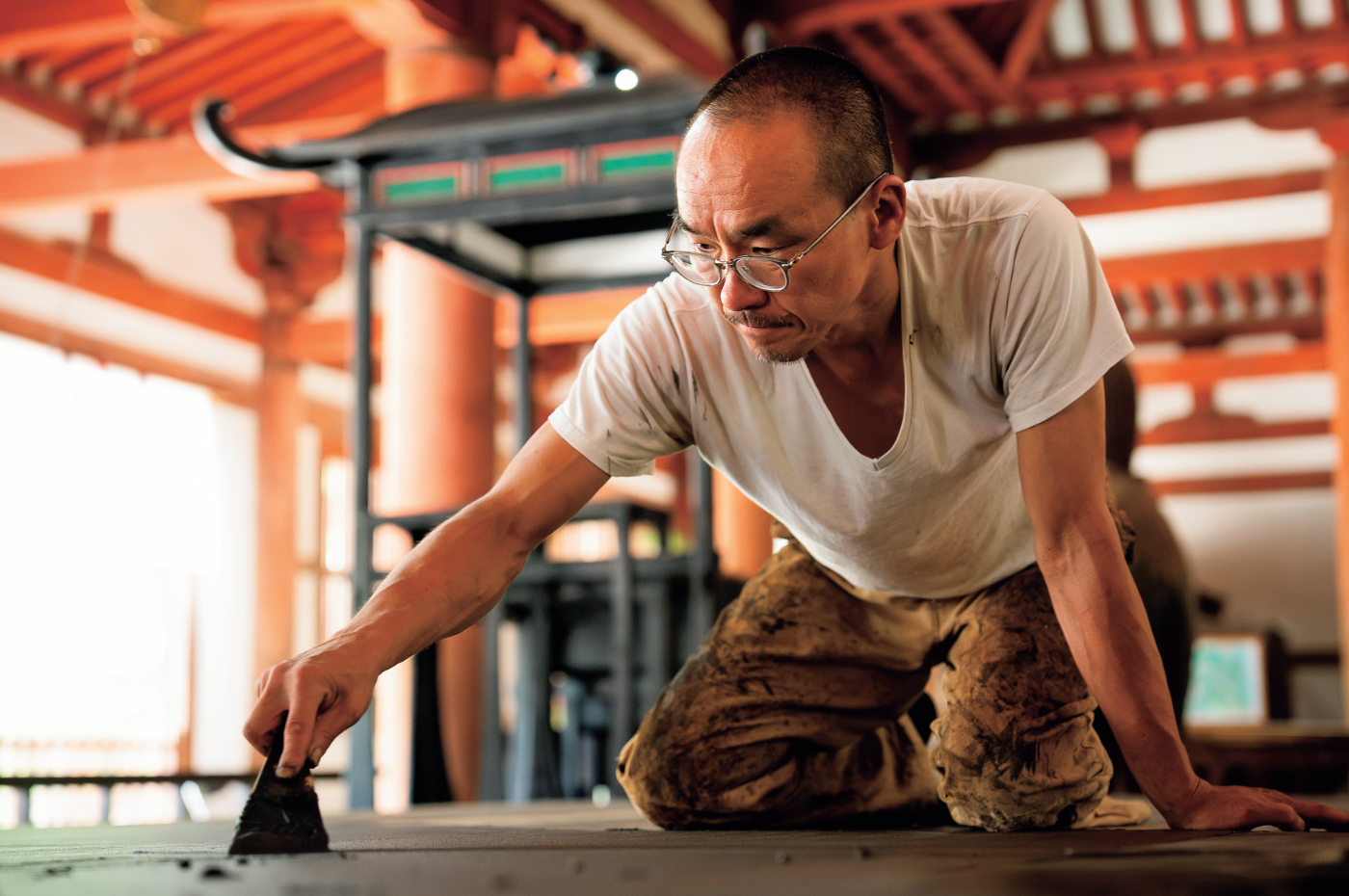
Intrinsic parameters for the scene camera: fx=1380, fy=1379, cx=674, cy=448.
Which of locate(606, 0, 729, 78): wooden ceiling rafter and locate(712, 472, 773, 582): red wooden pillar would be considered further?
locate(712, 472, 773, 582): red wooden pillar

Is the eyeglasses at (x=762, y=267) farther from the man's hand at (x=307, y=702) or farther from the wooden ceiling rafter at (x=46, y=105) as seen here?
the wooden ceiling rafter at (x=46, y=105)

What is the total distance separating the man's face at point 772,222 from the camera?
1.40 meters

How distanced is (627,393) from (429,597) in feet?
1.16

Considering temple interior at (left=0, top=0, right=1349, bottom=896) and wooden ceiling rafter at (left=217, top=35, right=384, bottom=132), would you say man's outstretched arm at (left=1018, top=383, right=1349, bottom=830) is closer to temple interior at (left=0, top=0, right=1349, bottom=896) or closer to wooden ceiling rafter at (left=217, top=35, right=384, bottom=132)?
temple interior at (left=0, top=0, right=1349, bottom=896)

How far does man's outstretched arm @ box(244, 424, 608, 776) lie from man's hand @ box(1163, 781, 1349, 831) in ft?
2.37

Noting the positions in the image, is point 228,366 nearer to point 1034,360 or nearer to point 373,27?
point 373,27

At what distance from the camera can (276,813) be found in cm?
121

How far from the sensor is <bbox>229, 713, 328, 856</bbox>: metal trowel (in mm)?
1198

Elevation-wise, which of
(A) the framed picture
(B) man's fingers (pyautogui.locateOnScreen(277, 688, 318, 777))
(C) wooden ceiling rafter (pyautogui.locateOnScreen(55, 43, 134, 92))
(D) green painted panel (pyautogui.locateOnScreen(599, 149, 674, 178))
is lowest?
(A) the framed picture

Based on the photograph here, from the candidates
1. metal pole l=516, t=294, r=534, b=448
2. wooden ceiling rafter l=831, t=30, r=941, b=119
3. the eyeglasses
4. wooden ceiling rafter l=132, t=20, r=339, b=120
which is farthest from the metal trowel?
wooden ceiling rafter l=132, t=20, r=339, b=120

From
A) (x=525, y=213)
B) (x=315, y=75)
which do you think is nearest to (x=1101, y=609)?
(x=525, y=213)

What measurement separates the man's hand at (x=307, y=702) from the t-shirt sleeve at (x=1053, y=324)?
2.47 feet

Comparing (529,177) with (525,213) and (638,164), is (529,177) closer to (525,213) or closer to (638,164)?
(525,213)

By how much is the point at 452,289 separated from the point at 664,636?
211cm
